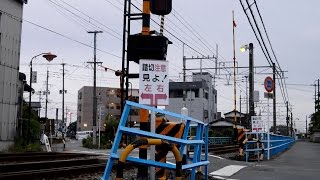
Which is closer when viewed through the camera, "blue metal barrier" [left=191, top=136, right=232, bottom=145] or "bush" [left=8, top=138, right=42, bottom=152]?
"bush" [left=8, top=138, right=42, bottom=152]

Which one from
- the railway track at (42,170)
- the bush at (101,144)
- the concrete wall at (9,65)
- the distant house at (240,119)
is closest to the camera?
the railway track at (42,170)

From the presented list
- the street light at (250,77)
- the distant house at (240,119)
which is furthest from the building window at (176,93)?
the street light at (250,77)

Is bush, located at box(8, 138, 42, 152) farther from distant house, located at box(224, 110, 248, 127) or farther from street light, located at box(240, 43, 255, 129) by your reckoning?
distant house, located at box(224, 110, 248, 127)

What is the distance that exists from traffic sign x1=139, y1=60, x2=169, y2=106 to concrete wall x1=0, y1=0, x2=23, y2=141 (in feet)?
69.2

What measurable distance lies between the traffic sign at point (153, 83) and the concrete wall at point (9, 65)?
69.2ft

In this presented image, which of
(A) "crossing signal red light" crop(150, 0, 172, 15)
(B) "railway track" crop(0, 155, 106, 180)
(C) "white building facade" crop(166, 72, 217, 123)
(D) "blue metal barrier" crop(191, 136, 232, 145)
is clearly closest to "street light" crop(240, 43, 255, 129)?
(B) "railway track" crop(0, 155, 106, 180)

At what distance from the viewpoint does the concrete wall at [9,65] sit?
26078 millimetres

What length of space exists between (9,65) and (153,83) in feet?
72.2

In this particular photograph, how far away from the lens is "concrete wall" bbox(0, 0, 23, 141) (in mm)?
26078

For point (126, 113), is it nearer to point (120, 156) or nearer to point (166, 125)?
point (120, 156)

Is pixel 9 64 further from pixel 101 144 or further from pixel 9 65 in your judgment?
pixel 101 144

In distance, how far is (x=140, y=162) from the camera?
233 inches

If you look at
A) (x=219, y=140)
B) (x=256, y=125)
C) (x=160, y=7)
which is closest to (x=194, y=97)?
(x=219, y=140)

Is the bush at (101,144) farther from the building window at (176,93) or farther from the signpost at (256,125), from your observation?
the building window at (176,93)
